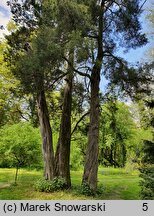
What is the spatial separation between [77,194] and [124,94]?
15.7ft

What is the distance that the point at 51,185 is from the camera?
13.7 metres

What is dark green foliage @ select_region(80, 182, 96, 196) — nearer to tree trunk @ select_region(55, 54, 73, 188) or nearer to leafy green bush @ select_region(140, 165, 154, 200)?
tree trunk @ select_region(55, 54, 73, 188)

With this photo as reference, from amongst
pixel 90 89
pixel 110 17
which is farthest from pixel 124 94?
pixel 110 17

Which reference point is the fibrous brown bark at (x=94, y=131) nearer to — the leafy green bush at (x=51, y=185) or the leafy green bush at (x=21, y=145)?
the leafy green bush at (x=51, y=185)

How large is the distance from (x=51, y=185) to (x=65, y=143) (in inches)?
79.2

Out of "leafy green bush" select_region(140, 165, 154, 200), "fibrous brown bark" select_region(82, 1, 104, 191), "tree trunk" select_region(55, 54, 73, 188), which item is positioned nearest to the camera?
"leafy green bush" select_region(140, 165, 154, 200)

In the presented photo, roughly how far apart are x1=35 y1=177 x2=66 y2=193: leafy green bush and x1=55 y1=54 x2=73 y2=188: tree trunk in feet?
1.48

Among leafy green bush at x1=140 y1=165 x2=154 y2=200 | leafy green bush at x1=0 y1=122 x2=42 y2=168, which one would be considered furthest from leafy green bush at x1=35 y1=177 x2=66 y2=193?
leafy green bush at x1=140 y1=165 x2=154 y2=200

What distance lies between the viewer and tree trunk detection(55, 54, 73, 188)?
14.6m

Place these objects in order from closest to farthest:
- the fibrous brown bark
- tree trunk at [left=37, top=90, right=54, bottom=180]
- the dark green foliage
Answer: the dark green foliage
the fibrous brown bark
tree trunk at [left=37, top=90, right=54, bottom=180]

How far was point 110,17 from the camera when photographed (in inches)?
558

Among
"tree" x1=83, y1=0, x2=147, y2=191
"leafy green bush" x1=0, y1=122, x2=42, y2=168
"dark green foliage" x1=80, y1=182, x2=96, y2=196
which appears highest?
"tree" x1=83, y1=0, x2=147, y2=191

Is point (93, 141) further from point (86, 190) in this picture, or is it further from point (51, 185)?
point (51, 185)

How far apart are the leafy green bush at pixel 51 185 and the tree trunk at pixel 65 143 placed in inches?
17.8
